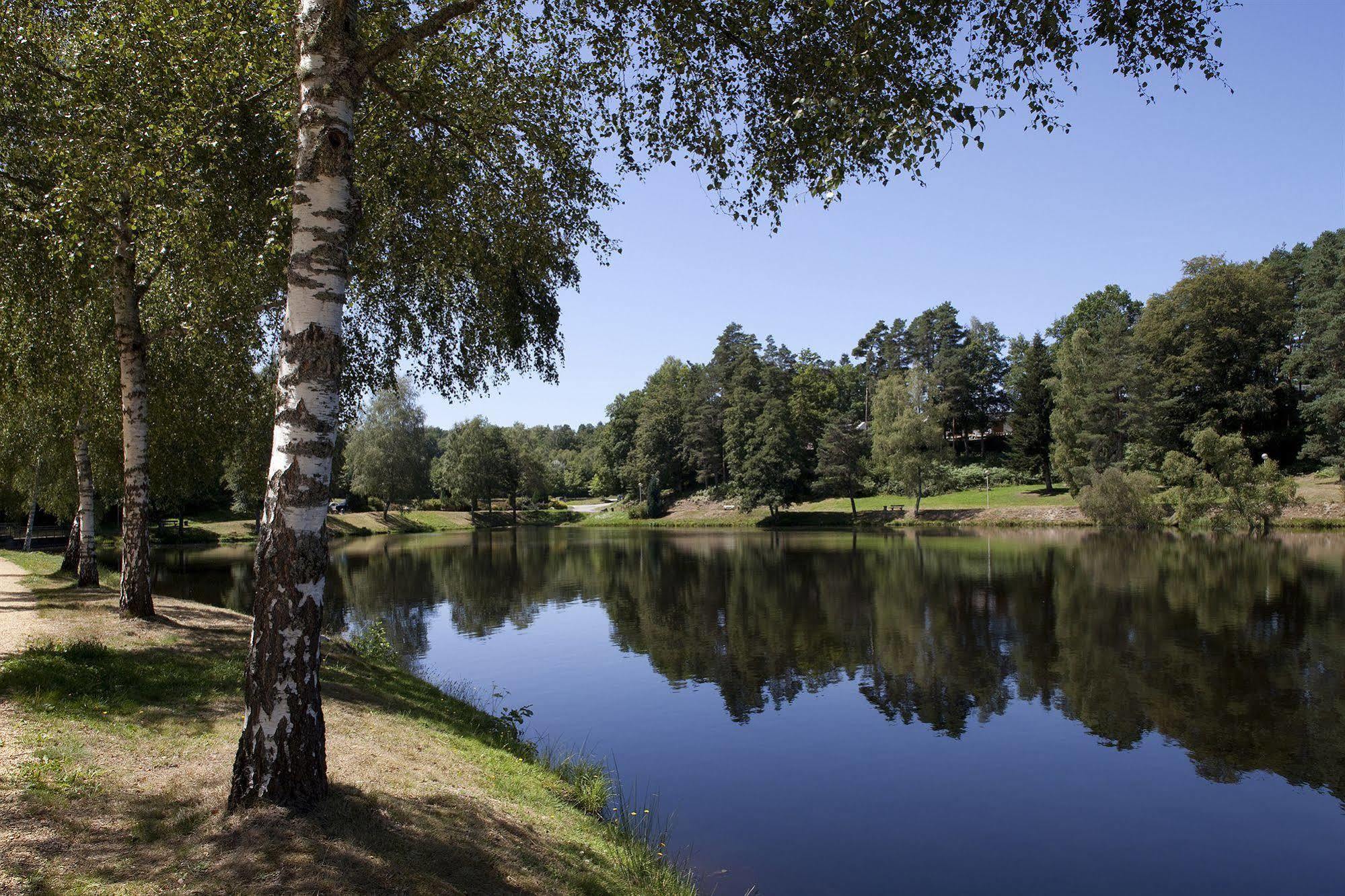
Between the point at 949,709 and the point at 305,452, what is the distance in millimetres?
13147

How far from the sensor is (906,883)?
27.6 feet

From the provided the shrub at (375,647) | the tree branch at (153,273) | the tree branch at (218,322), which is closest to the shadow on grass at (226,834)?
the tree branch at (218,322)

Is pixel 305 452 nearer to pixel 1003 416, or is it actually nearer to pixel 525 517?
pixel 525 517

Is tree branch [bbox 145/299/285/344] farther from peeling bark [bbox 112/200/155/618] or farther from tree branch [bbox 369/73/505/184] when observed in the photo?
tree branch [bbox 369/73/505/184]

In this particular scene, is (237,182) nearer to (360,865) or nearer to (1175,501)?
(360,865)

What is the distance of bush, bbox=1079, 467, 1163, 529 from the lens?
50.8 m

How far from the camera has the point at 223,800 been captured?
5809 millimetres

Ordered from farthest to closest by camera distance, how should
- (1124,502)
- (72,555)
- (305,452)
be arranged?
(1124,502)
(72,555)
(305,452)

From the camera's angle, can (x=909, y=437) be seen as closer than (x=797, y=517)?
Yes

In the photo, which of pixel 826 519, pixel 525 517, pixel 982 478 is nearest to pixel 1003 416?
pixel 982 478

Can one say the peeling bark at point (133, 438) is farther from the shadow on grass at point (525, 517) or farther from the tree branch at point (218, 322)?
the shadow on grass at point (525, 517)

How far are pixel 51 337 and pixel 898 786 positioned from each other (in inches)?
596

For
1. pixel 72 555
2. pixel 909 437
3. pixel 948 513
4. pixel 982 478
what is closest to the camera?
pixel 72 555

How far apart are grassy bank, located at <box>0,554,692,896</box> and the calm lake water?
260 cm
